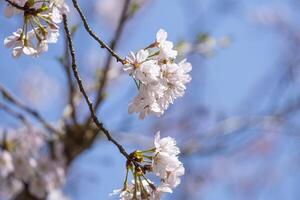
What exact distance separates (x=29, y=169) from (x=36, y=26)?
1.35 meters

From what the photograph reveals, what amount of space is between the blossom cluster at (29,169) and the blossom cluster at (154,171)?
4.43 ft

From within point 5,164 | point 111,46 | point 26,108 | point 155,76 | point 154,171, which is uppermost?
point 111,46

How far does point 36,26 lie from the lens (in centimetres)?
154

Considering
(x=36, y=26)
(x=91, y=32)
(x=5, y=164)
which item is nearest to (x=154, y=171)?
(x=91, y=32)

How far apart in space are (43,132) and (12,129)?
0.42 meters

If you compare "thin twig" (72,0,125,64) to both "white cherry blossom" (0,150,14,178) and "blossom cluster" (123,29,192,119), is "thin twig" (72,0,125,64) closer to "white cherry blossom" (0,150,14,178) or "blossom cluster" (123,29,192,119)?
"blossom cluster" (123,29,192,119)

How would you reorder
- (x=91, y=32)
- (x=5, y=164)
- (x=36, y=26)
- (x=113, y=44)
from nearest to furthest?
(x=91, y=32), (x=36, y=26), (x=5, y=164), (x=113, y=44)

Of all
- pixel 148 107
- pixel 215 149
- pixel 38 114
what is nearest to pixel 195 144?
pixel 215 149

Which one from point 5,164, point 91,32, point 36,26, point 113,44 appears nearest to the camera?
point 91,32

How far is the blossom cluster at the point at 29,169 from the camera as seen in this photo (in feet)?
8.82

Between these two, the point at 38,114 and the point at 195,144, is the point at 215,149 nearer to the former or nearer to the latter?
the point at 195,144

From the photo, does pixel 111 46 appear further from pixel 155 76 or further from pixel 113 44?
pixel 155 76

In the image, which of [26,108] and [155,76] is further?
[26,108]

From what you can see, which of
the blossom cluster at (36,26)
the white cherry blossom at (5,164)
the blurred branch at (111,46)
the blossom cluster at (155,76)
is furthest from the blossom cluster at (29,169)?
the blossom cluster at (155,76)
